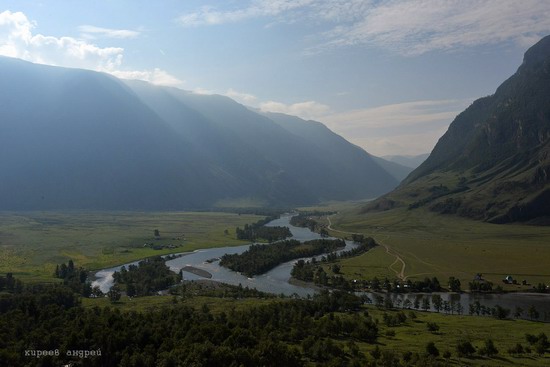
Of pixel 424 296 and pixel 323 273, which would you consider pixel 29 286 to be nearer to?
pixel 323 273

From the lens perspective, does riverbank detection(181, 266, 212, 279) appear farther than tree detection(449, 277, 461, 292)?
Yes

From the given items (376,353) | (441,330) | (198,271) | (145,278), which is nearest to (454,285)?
(441,330)

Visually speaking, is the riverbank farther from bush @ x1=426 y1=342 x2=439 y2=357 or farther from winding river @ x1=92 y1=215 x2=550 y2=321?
bush @ x1=426 y1=342 x2=439 y2=357

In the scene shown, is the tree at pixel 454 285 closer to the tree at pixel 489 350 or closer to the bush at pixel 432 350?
the tree at pixel 489 350

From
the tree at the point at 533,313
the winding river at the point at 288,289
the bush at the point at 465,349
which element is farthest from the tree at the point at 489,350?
the winding river at the point at 288,289

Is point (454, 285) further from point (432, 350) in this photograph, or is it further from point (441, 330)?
point (432, 350)

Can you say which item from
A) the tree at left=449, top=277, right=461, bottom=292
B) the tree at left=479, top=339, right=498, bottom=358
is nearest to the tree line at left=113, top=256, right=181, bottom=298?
the tree at left=449, top=277, right=461, bottom=292

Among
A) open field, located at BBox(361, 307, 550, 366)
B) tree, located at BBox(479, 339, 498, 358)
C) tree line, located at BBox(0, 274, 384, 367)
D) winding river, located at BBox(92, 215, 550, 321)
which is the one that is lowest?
winding river, located at BBox(92, 215, 550, 321)

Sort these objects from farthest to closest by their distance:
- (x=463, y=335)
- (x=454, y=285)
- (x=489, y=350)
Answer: (x=454, y=285)
(x=463, y=335)
(x=489, y=350)

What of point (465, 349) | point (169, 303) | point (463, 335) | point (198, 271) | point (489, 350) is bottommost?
→ point (198, 271)

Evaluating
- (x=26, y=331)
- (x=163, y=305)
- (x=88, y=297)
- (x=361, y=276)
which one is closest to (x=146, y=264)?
(x=88, y=297)

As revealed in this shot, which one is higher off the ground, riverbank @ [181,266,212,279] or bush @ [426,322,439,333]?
bush @ [426,322,439,333]
